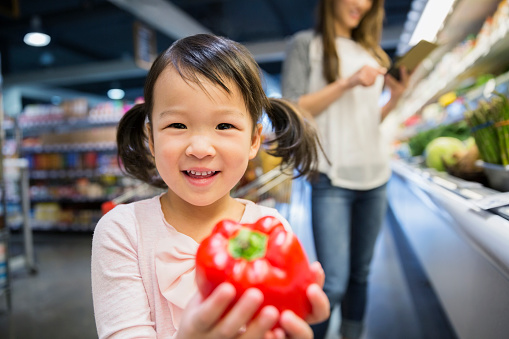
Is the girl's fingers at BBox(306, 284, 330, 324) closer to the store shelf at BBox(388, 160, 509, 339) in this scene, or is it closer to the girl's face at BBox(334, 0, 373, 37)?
the store shelf at BBox(388, 160, 509, 339)

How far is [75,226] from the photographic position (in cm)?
665

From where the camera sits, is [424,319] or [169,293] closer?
[169,293]

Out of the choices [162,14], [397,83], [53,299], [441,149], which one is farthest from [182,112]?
[162,14]

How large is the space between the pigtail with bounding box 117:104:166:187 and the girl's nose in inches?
14.4

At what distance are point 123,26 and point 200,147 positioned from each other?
1093cm

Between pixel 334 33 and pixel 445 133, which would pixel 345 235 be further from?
pixel 445 133

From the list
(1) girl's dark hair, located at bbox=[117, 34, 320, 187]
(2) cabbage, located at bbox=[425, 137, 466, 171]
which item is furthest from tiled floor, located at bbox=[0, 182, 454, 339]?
(1) girl's dark hair, located at bbox=[117, 34, 320, 187]

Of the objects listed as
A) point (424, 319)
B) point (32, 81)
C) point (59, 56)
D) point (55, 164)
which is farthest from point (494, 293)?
point (59, 56)

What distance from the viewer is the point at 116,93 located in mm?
18594

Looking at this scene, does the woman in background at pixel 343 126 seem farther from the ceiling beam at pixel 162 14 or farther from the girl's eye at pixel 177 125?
the ceiling beam at pixel 162 14

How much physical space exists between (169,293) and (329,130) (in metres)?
1.17

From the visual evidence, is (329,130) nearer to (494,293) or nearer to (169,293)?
(494,293)

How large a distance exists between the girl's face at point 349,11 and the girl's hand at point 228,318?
1.52 m

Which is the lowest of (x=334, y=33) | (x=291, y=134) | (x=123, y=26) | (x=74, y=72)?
(x=291, y=134)
